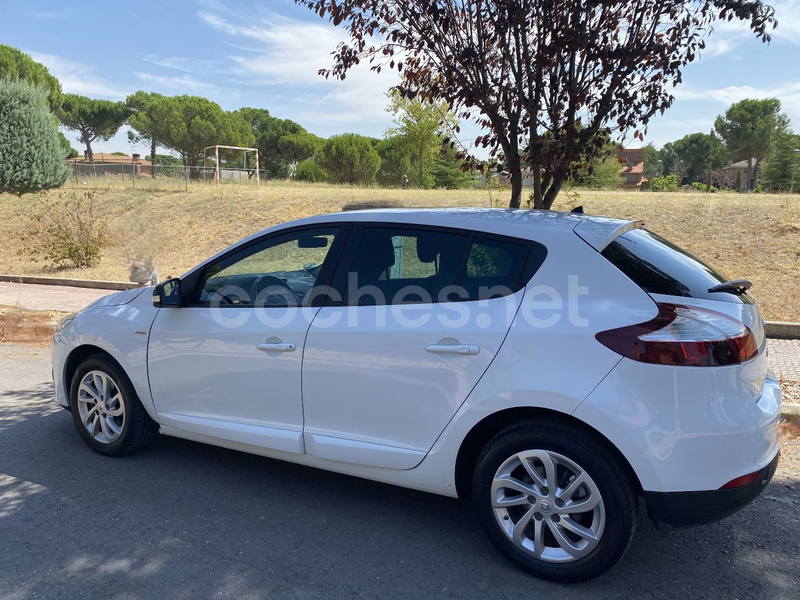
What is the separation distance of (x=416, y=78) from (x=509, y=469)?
13.4 ft

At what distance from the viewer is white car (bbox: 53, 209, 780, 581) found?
2660 mm

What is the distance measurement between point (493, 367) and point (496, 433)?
0.36 metres

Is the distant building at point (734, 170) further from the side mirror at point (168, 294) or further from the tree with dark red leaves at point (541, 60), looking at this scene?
the side mirror at point (168, 294)

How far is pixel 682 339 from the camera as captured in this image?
2.63 m

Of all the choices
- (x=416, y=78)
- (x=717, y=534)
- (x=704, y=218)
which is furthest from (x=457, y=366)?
(x=704, y=218)

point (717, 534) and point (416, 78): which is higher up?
point (416, 78)

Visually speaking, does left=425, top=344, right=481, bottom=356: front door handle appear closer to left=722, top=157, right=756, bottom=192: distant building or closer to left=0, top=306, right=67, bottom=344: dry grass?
left=0, top=306, right=67, bottom=344: dry grass

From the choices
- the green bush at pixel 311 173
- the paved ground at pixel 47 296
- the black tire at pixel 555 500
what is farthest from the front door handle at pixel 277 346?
the green bush at pixel 311 173

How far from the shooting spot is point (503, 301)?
302 centimetres

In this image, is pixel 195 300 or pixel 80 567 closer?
pixel 80 567

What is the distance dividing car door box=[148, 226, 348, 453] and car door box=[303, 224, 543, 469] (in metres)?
0.14

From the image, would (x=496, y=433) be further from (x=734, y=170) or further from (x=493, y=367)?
(x=734, y=170)

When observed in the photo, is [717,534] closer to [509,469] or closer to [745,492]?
[745,492]

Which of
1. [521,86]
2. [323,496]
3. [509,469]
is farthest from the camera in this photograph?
[521,86]
